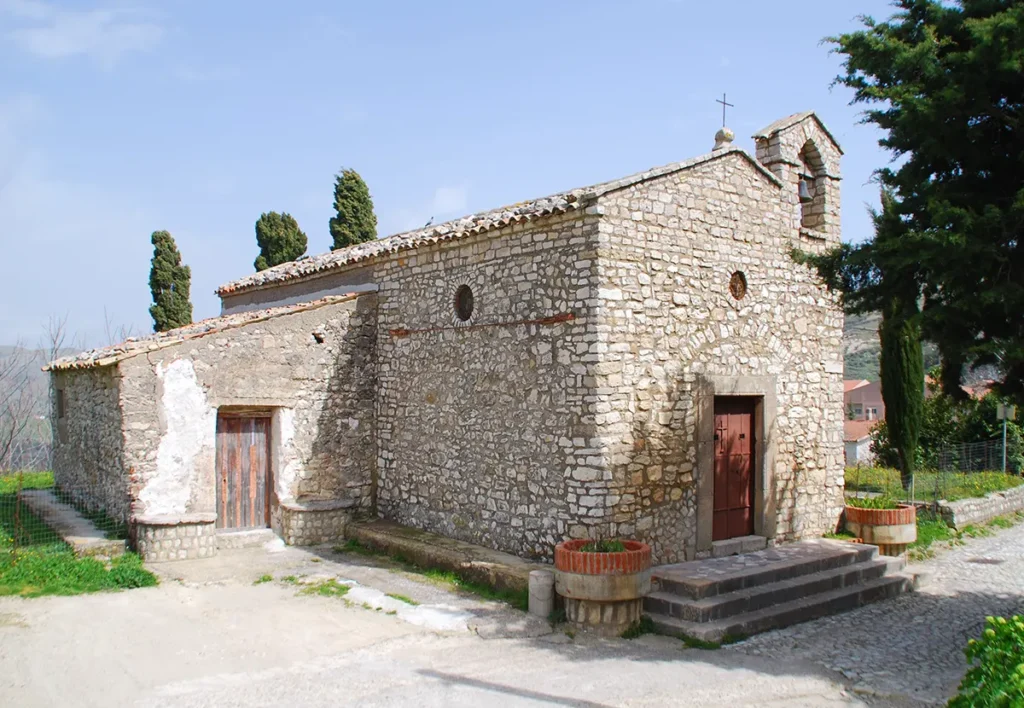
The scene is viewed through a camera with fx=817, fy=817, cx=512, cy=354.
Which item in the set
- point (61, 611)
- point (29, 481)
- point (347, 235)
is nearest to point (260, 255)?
point (347, 235)

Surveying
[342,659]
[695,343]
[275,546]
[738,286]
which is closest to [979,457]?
[738,286]

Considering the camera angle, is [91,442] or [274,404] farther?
[91,442]

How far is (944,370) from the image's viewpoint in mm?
8469

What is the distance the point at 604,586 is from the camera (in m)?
8.20

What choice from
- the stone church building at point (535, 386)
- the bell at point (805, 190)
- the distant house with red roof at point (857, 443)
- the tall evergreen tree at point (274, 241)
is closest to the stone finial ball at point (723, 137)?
the stone church building at point (535, 386)

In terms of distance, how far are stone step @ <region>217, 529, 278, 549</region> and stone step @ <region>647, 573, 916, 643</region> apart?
19.2 feet

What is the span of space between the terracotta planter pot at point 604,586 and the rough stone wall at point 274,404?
479 centimetres

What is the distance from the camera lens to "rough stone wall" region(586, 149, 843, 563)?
9320 millimetres

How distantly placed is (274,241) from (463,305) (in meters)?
12.9

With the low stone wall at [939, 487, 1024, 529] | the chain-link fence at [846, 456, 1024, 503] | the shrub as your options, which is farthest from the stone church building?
the shrub

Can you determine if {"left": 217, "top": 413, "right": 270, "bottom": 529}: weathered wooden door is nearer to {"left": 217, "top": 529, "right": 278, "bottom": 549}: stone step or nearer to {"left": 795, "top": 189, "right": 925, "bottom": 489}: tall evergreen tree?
{"left": 217, "top": 529, "right": 278, "bottom": 549}: stone step

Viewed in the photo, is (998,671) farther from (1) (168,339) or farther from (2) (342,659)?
(1) (168,339)

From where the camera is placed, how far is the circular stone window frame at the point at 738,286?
34.8ft

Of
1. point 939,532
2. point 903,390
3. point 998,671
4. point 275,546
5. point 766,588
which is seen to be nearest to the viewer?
point 998,671
